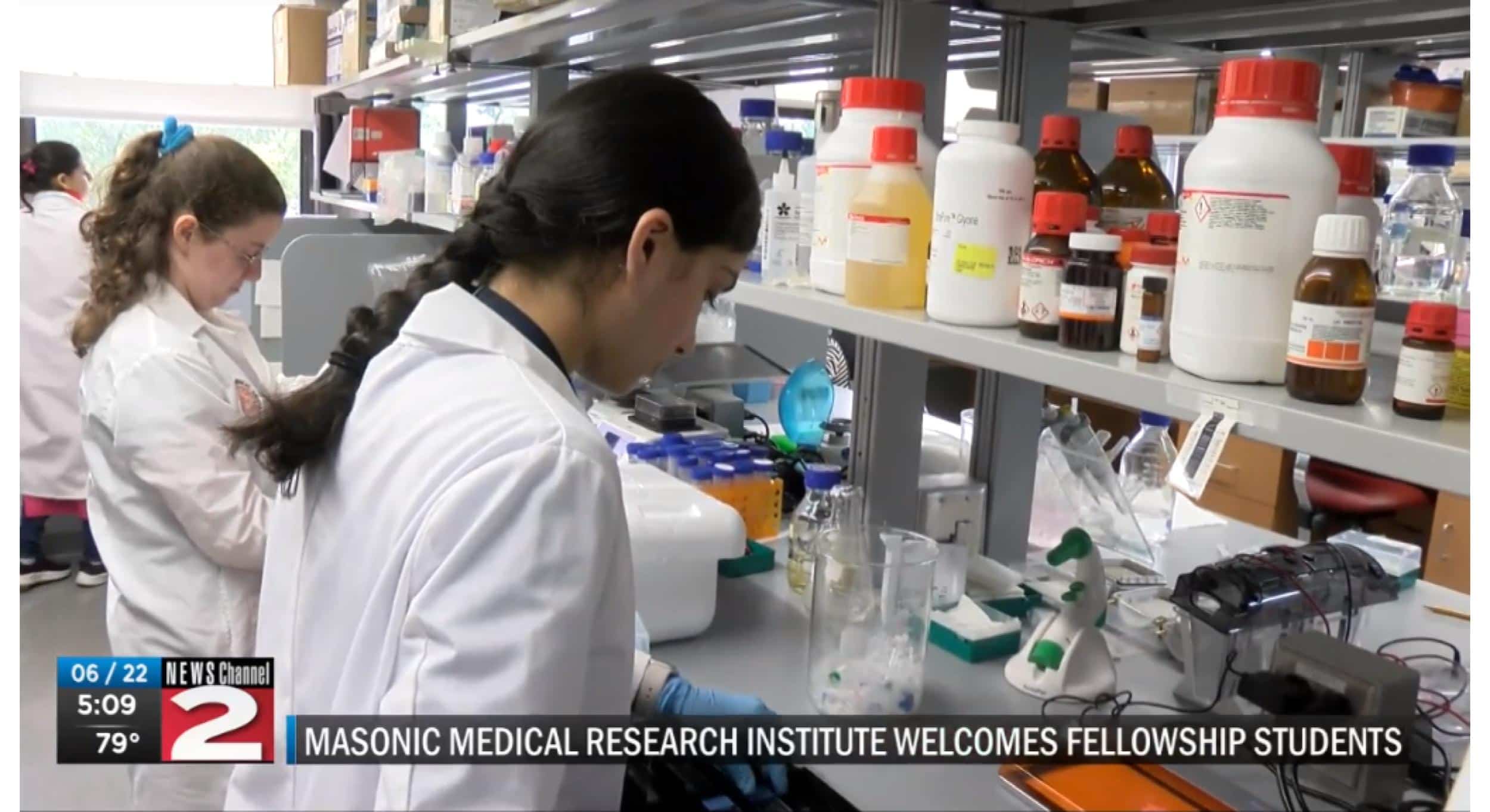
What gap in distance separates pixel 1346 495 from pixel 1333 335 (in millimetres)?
3092

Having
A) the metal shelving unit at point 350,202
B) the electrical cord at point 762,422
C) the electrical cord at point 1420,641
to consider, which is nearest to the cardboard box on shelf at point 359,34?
the metal shelving unit at point 350,202

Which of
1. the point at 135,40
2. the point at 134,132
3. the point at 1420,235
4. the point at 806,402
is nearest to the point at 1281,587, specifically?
the point at 1420,235

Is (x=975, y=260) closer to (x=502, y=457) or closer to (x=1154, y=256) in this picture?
(x=1154, y=256)

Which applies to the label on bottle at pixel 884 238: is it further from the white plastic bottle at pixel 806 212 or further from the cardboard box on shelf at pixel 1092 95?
the cardboard box on shelf at pixel 1092 95

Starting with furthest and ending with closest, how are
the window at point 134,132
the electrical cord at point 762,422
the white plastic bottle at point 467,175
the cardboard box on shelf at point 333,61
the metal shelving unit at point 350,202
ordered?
the window at point 134,132, the cardboard box on shelf at point 333,61, the metal shelving unit at point 350,202, the white plastic bottle at point 467,175, the electrical cord at point 762,422

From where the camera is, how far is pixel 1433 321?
2.55ft

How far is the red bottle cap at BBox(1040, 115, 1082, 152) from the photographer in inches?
46.8

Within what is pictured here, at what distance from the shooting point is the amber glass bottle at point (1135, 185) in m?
1.24

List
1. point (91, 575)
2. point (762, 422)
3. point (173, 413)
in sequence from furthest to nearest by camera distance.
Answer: point (91, 575) → point (762, 422) → point (173, 413)

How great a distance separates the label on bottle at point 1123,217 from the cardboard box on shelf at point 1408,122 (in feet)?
5.61

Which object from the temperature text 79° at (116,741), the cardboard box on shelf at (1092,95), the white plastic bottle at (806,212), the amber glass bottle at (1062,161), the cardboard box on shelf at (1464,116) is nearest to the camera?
the amber glass bottle at (1062,161)

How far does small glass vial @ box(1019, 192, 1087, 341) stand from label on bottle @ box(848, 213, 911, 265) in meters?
0.18

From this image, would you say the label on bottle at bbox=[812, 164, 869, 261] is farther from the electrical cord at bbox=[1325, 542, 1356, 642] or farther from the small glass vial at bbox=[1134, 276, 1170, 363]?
the electrical cord at bbox=[1325, 542, 1356, 642]

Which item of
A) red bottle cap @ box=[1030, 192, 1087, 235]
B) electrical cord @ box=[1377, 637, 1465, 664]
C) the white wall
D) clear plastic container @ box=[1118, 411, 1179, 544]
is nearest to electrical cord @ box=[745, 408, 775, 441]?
clear plastic container @ box=[1118, 411, 1179, 544]
